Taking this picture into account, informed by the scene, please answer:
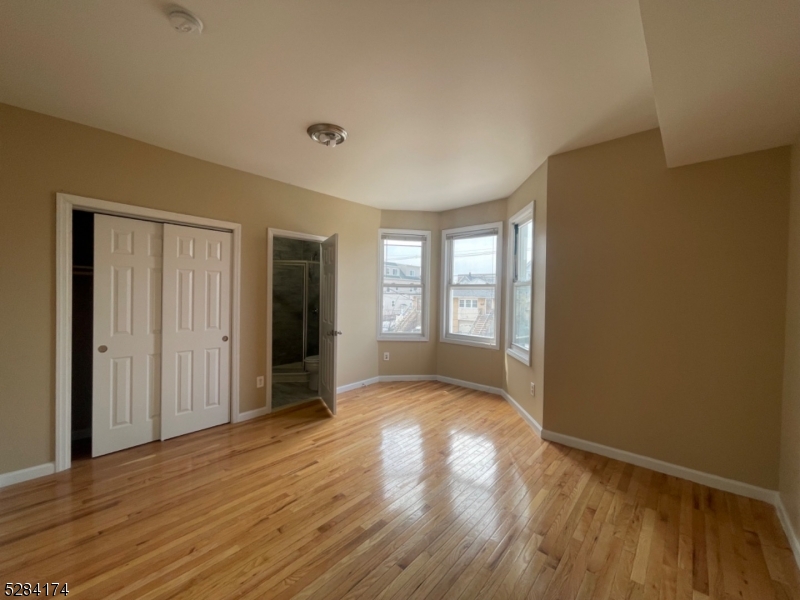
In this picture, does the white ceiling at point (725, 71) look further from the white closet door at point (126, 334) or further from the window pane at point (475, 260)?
the white closet door at point (126, 334)

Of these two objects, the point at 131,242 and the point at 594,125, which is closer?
the point at 594,125

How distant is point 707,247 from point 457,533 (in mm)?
2525

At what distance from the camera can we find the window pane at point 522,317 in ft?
11.4

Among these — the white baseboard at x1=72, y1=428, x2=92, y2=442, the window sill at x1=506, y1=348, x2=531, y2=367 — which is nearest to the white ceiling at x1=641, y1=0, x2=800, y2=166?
the window sill at x1=506, y1=348, x2=531, y2=367

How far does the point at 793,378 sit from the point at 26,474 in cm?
498

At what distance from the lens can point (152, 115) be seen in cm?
226

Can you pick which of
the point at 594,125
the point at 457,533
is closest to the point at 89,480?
the point at 457,533

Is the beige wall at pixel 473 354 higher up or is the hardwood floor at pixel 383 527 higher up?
the beige wall at pixel 473 354

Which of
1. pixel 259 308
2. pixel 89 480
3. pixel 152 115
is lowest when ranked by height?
pixel 89 480

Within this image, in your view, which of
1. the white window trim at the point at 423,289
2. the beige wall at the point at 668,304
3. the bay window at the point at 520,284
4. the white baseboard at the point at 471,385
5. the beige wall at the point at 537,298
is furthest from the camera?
the white window trim at the point at 423,289

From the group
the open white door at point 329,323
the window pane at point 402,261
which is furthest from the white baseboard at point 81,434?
the window pane at point 402,261

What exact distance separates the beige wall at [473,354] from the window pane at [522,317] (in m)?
0.29

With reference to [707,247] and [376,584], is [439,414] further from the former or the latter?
[707,247]

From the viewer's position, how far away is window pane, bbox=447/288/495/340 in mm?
4332
